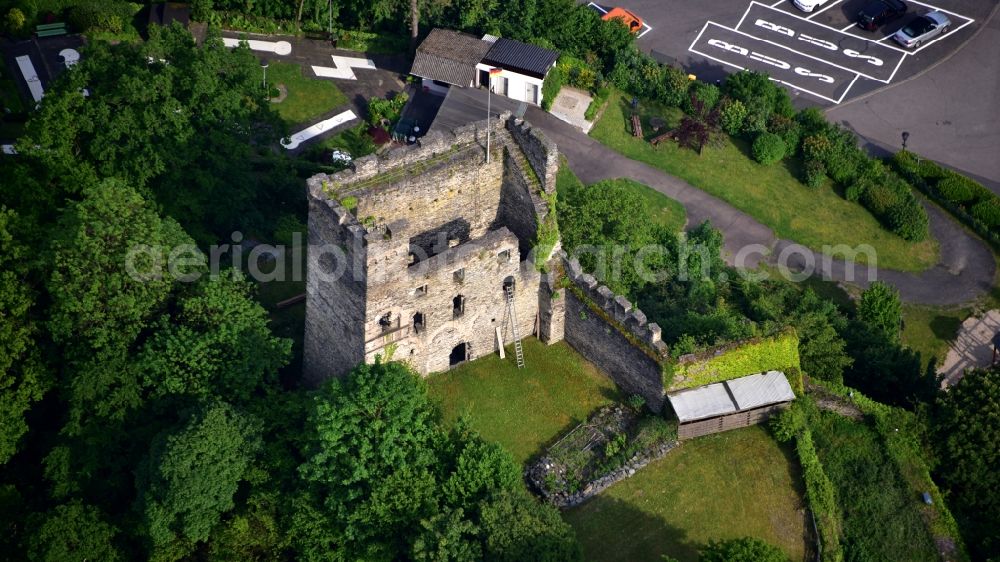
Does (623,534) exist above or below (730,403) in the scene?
below

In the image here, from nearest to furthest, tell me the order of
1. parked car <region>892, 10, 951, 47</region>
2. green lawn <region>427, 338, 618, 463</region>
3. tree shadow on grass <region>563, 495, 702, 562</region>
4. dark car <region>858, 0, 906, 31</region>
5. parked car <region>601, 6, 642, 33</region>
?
1. tree shadow on grass <region>563, 495, 702, 562</region>
2. green lawn <region>427, 338, 618, 463</region>
3. parked car <region>601, 6, 642, 33</region>
4. parked car <region>892, 10, 951, 47</region>
5. dark car <region>858, 0, 906, 31</region>

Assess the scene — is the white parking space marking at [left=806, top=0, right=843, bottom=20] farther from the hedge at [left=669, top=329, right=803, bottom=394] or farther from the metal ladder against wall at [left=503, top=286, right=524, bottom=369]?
the metal ladder against wall at [left=503, top=286, right=524, bottom=369]

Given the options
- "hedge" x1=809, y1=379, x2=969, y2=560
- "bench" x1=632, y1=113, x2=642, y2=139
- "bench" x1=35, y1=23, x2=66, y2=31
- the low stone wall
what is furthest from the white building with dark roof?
the low stone wall

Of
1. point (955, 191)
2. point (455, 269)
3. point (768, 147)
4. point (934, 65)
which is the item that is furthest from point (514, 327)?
point (934, 65)

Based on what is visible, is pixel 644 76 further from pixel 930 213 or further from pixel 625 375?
pixel 625 375

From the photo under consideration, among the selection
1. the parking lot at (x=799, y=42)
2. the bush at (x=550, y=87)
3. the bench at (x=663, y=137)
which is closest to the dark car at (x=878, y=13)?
the parking lot at (x=799, y=42)

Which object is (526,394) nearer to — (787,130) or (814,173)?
(814,173)
